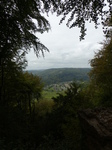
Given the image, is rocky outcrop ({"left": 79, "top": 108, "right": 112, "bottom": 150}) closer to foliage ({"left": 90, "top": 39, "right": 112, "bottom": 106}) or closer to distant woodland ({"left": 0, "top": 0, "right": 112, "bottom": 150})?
distant woodland ({"left": 0, "top": 0, "right": 112, "bottom": 150})

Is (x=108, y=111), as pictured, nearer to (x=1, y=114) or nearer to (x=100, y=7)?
(x=100, y=7)

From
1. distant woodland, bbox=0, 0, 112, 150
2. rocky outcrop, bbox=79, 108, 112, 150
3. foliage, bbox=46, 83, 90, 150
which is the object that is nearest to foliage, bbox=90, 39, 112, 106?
distant woodland, bbox=0, 0, 112, 150

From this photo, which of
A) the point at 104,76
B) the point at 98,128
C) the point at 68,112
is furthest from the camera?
the point at 104,76

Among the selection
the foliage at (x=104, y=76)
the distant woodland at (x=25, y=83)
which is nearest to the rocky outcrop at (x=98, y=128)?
the distant woodland at (x=25, y=83)

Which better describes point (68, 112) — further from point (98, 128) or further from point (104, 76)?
point (104, 76)

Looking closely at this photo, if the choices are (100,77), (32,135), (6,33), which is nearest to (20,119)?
Answer: (32,135)

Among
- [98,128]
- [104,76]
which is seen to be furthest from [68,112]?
[104,76]

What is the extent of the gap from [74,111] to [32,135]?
267cm

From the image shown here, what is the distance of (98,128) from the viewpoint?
303cm

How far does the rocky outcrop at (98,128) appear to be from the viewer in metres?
2.75

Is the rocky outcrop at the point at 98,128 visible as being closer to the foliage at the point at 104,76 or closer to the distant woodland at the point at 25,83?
the distant woodland at the point at 25,83

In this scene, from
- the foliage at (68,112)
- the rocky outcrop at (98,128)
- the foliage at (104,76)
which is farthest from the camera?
the foliage at (104,76)

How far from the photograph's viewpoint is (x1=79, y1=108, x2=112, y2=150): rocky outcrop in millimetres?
2747

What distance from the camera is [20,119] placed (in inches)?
238
